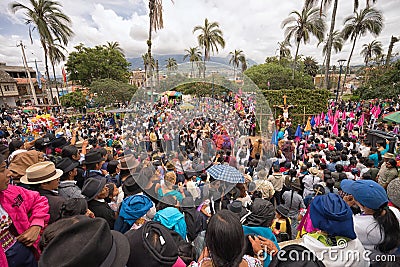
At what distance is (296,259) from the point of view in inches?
50.1

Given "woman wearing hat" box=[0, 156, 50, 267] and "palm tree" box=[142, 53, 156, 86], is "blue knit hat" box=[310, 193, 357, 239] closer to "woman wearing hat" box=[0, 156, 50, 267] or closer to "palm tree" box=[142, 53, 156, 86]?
"woman wearing hat" box=[0, 156, 50, 267]

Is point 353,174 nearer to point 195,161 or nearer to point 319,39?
point 195,161

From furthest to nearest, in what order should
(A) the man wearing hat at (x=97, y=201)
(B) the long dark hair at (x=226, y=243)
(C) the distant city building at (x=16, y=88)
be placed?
(C) the distant city building at (x=16, y=88) → (A) the man wearing hat at (x=97, y=201) → (B) the long dark hair at (x=226, y=243)

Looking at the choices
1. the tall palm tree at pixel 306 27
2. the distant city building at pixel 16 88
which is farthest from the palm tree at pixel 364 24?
the distant city building at pixel 16 88

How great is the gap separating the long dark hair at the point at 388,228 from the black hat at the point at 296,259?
1.15m

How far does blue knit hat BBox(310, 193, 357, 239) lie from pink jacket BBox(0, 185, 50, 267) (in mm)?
2570

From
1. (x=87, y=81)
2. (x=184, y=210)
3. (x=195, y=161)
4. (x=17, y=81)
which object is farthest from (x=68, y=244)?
(x=17, y=81)

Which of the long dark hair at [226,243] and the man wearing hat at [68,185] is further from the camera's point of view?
the man wearing hat at [68,185]

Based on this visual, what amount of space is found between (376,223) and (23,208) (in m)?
3.37

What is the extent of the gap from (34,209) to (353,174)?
19.3 feet

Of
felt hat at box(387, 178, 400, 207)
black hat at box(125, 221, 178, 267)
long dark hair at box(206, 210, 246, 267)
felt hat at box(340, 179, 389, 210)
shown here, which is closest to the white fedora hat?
black hat at box(125, 221, 178, 267)

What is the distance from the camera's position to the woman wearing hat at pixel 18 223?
1.81 meters

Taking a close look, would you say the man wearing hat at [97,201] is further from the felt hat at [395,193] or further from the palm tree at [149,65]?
the palm tree at [149,65]

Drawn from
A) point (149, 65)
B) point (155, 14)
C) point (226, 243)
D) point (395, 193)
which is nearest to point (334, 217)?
point (226, 243)
